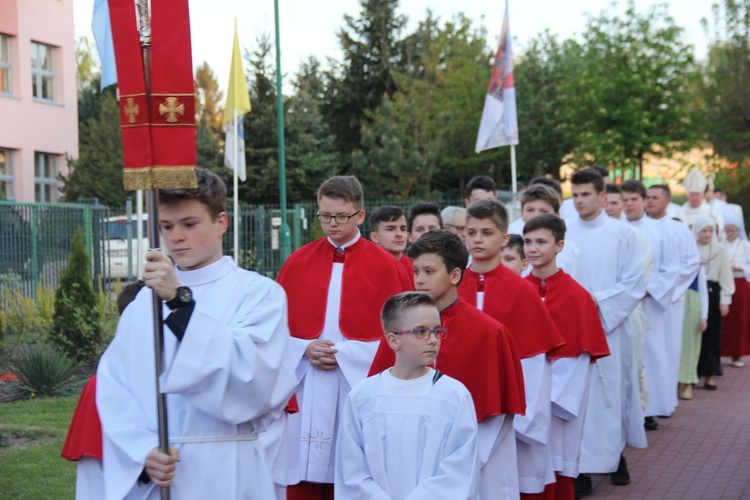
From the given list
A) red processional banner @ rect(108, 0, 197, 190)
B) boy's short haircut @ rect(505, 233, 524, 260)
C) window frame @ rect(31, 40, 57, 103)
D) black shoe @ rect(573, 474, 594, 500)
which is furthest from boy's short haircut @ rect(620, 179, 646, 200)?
window frame @ rect(31, 40, 57, 103)

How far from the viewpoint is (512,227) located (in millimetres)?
9531

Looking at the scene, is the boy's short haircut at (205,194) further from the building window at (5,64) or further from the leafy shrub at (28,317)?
the building window at (5,64)

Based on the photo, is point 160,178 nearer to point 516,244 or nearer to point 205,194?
point 205,194

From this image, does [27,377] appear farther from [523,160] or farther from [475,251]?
[523,160]

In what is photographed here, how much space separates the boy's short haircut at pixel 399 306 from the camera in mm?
4469

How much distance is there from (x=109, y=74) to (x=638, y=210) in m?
7.33

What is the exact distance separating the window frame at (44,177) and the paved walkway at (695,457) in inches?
1017

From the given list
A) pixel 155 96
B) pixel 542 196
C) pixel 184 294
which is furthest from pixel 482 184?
pixel 184 294

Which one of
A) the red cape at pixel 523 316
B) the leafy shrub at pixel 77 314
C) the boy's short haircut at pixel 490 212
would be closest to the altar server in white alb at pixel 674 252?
the boy's short haircut at pixel 490 212

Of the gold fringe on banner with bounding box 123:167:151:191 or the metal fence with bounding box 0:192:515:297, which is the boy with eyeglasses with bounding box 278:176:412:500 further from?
the metal fence with bounding box 0:192:515:297

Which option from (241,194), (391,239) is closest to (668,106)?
(241,194)

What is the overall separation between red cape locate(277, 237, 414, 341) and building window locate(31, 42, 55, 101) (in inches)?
1078

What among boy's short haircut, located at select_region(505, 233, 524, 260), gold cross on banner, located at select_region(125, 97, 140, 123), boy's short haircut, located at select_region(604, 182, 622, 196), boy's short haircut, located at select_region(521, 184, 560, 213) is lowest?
boy's short haircut, located at select_region(505, 233, 524, 260)

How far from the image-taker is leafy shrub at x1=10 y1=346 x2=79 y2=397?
435 inches
